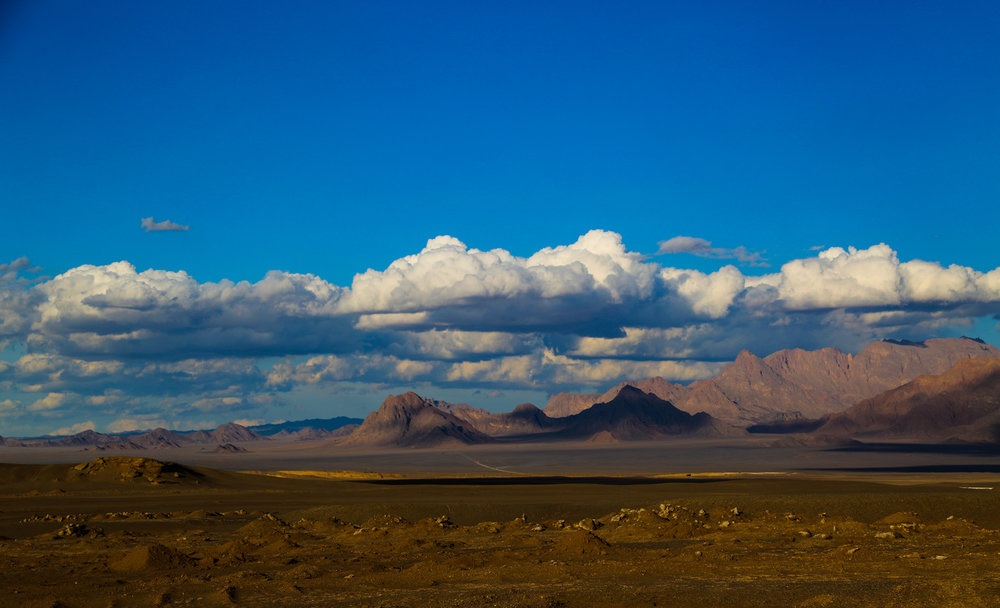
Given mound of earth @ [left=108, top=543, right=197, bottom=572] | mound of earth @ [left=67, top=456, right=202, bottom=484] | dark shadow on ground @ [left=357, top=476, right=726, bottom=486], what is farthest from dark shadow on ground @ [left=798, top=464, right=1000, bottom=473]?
mound of earth @ [left=108, top=543, right=197, bottom=572]

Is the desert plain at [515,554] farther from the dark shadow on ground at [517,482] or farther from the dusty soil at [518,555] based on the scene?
the dark shadow on ground at [517,482]

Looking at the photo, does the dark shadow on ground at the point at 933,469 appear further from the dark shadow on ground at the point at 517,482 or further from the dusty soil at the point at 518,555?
the dusty soil at the point at 518,555

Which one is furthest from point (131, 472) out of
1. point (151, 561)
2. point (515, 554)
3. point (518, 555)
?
point (518, 555)

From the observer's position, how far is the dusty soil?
83.4ft

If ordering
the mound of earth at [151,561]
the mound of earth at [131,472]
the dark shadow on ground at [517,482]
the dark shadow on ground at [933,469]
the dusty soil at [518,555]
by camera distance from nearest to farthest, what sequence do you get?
the dusty soil at [518,555]
the mound of earth at [151,561]
the mound of earth at [131,472]
the dark shadow on ground at [517,482]
the dark shadow on ground at [933,469]

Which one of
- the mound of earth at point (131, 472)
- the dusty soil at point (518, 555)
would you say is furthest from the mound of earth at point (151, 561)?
the mound of earth at point (131, 472)

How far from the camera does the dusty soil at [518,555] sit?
25.4 metres

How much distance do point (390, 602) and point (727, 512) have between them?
24782 millimetres

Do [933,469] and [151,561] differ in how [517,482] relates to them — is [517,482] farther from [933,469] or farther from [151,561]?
[933,469]

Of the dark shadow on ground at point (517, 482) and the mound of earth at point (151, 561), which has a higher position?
the mound of earth at point (151, 561)

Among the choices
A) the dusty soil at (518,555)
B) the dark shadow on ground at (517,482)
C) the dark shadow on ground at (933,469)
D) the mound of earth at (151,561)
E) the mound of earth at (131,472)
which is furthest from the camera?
the dark shadow on ground at (933,469)

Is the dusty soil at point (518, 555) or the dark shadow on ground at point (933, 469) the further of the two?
the dark shadow on ground at point (933, 469)

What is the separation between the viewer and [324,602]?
2525 cm

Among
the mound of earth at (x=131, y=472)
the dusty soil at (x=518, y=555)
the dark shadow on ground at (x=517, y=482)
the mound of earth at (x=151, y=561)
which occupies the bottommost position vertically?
the dark shadow on ground at (x=517, y=482)
